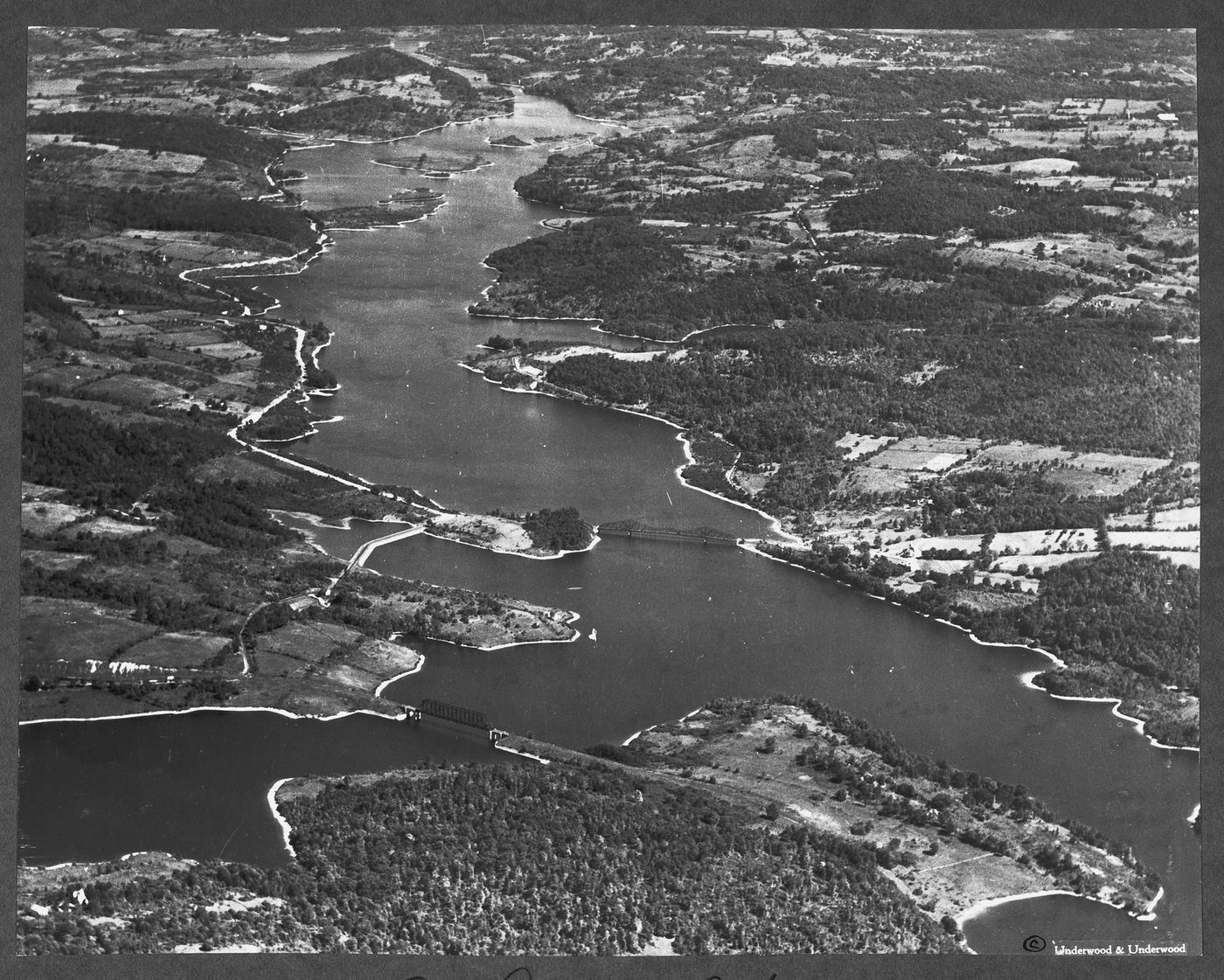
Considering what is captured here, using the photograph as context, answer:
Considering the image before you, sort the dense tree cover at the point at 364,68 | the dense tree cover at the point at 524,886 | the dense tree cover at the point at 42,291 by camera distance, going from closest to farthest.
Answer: the dense tree cover at the point at 524,886, the dense tree cover at the point at 42,291, the dense tree cover at the point at 364,68

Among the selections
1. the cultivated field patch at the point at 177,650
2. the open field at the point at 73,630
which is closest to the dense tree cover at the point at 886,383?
the cultivated field patch at the point at 177,650

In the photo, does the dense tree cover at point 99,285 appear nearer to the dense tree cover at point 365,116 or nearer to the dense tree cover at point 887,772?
the dense tree cover at point 365,116

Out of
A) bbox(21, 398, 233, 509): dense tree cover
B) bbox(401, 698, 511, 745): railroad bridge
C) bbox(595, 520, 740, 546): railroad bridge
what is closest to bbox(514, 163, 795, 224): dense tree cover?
bbox(595, 520, 740, 546): railroad bridge

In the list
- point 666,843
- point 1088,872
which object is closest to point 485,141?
point 666,843

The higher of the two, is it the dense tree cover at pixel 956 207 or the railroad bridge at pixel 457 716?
the dense tree cover at pixel 956 207

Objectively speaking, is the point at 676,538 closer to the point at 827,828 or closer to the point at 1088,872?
the point at 827,828

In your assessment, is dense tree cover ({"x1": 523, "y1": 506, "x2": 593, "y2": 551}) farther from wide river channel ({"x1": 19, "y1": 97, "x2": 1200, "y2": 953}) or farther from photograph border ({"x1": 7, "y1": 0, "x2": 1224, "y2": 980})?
photograph border ({"x1": 7, "y1": 0, "x2": 1224, "y2": 980})
